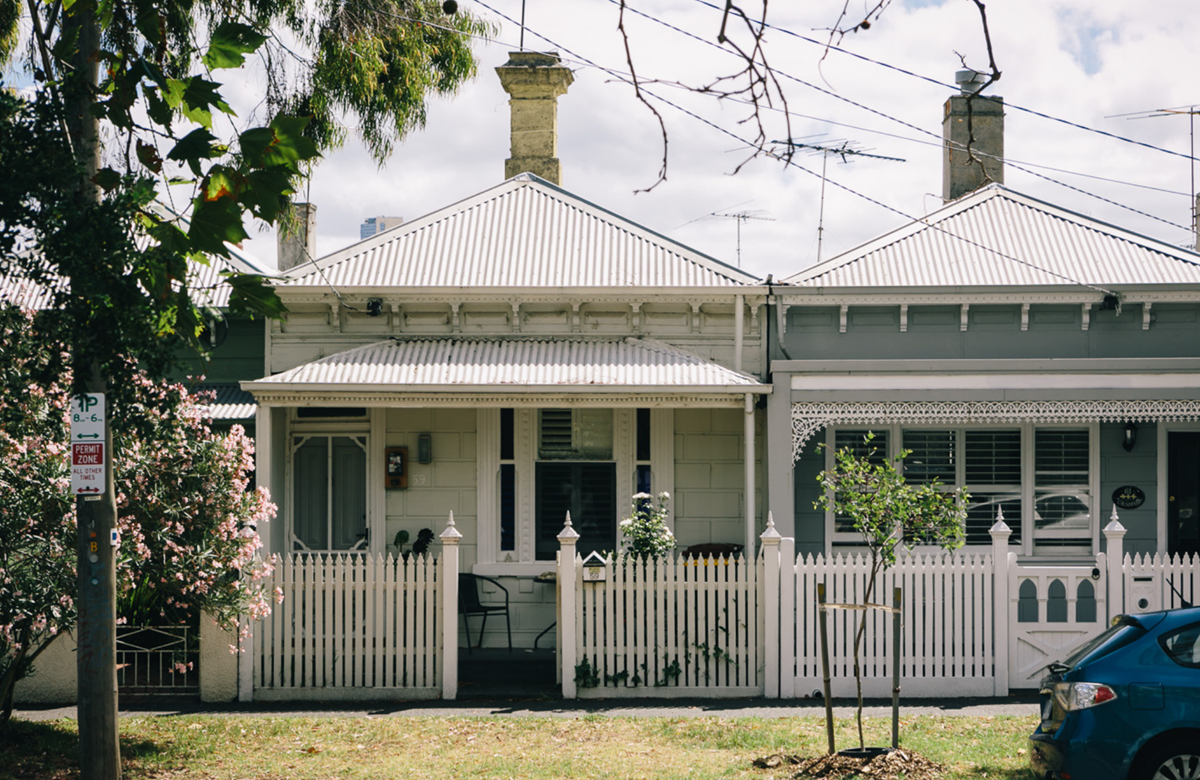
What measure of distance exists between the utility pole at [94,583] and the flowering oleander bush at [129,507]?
1.32ft

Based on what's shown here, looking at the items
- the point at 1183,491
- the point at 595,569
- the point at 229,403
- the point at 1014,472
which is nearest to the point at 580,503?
the point at 595,569

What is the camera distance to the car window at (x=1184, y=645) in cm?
709

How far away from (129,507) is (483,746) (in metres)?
3.46

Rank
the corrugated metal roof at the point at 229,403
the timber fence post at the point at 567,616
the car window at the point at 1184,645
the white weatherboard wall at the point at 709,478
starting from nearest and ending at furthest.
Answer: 1. the car window at the point at 1184,645
2. the timber fence post at the point at 567,616
3. the corrugated metal roof at the point at 229,403
4. the white weatherboard wall at the point at 709,478

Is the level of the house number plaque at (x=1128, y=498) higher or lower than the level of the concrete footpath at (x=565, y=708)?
higher

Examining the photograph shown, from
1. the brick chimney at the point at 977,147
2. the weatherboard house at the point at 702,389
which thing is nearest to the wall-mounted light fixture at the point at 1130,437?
the weatherboard house at the point at 702,389

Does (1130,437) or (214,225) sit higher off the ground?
(214,225)

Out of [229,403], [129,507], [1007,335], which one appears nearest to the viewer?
[129,507]

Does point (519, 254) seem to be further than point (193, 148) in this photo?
Yes

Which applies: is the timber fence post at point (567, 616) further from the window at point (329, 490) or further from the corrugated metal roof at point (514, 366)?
the window at point (329, 490)

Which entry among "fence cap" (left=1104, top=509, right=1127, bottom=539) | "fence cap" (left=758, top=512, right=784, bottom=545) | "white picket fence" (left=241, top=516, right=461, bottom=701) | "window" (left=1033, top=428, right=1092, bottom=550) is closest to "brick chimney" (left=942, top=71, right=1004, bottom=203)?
"window" (left=1033, top=428, right=1092, bottom=550)

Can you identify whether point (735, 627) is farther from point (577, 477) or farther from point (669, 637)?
point (577, 477)

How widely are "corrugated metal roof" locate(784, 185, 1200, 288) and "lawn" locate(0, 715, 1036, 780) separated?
542cm

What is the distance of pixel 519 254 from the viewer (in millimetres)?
14078
